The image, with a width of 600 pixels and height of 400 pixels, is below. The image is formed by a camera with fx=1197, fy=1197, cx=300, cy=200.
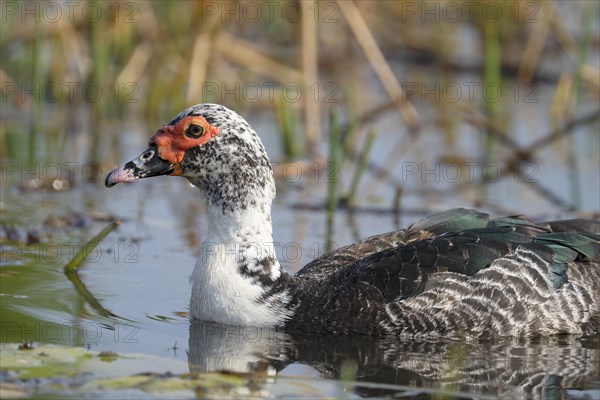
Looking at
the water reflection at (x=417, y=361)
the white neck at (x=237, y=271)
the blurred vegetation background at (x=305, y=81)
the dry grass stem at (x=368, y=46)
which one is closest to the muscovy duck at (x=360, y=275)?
the white neck at (x=237, y=271)

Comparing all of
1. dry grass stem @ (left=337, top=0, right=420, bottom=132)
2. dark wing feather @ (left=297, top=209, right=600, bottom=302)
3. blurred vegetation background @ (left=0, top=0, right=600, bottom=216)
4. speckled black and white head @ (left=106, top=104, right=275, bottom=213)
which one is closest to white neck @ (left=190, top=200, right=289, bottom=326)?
speckled black and white head @ (left=106, top=104, right=275, bottom=213)

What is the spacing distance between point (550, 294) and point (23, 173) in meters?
7.73

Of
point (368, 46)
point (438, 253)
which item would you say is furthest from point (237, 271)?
point (368, 46)

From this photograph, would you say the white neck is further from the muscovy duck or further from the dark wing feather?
the dark wing feather

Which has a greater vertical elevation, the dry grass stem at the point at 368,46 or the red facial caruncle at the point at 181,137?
the dry grass stem at the point at 368,46

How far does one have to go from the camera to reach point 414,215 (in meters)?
13.3

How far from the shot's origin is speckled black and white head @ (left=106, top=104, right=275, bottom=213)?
8992 mm

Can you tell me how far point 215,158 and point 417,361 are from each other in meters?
2.16

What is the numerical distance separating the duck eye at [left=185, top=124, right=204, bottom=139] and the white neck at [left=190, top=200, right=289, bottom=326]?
1.84 feet

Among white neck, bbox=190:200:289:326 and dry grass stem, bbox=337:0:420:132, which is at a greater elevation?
dry grass stem, bbox=337:0:420:132

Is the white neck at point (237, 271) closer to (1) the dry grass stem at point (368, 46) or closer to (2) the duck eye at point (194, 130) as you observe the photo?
(2) the duck eye at point (194, 130)

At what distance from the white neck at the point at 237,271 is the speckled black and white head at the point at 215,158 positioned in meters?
0.11

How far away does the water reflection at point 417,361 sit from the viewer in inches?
301

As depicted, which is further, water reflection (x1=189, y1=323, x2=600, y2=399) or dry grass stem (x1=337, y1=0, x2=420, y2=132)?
dry grass stem (x1=337, y1=0, x2=420, y2=132)
